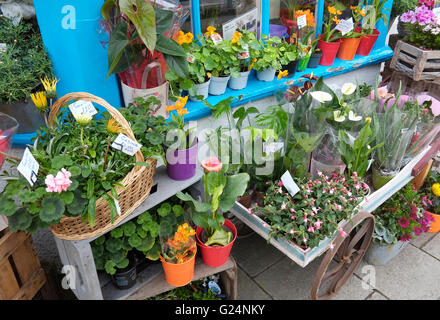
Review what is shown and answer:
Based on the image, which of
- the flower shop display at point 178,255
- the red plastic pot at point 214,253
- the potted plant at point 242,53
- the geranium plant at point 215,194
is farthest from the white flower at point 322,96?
the flower shop display at point 178,255

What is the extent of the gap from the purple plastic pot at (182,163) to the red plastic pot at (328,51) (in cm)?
147

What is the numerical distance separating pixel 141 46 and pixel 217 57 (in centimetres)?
55

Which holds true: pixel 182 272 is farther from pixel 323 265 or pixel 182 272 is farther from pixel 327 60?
pixel 327 60

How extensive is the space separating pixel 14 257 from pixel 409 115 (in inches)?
83.2

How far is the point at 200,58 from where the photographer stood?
1.89m

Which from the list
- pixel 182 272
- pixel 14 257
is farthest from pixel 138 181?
pixel 14 257

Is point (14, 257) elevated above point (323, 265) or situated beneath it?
elevated above

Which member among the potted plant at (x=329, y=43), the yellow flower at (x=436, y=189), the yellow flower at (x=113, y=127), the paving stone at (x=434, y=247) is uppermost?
the yellow flower at (x=113, y=127)

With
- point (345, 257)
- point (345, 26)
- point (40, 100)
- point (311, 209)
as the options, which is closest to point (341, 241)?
point (311, 209)

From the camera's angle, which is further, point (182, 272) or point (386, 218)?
point (386, 218)

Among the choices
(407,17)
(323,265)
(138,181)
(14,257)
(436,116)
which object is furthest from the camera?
(407,17)

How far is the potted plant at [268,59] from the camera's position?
6.85 feet

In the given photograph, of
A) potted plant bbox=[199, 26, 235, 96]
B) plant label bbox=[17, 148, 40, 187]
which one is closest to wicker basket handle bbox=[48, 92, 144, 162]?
plant label bbox=[17, 148, 40, 187]

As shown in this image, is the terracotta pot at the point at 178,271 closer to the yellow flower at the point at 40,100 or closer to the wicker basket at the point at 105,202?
the wicker basket at the point at 105,202
